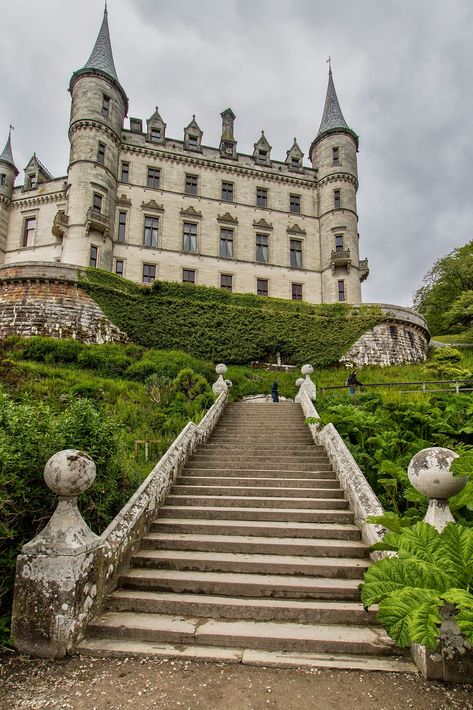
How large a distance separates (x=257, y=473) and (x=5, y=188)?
37.3 meters

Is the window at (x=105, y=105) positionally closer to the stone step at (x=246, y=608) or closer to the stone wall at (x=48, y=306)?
the stone wall at (x=48, y=306)

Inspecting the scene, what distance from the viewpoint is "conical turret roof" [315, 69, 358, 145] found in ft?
118

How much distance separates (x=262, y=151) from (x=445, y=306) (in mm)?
26833

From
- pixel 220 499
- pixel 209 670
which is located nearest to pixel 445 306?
pixel 220 499

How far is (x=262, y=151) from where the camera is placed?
1467 inches

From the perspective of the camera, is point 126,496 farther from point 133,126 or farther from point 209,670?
point 133,126

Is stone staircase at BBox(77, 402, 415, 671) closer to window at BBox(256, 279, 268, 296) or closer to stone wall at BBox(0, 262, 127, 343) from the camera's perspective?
stone wall at BBox(0, 262, 127, 343)

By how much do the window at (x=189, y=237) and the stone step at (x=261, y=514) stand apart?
94.3 ft

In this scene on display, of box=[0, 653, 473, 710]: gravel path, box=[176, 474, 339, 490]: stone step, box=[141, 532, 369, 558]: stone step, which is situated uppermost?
box=[176, 474, 339, 490]: stone step

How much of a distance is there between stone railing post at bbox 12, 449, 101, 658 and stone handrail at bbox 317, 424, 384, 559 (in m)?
3.56

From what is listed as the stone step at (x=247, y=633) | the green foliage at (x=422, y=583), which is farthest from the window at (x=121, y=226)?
the green foliage at (x=422, y=583)

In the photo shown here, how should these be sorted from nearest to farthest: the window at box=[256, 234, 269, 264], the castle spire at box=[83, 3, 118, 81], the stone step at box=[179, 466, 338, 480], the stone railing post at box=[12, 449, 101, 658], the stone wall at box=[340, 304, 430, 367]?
the stone railing post at box=[12, 449, 101, 658]
the stone step at box=[179, 466, 338, 480]
the stone wall at box=[340, 304, 430, 367]
the castle spire at box=[83, 3, 118, 81]
the window at box=[256, 234, 269, 264]

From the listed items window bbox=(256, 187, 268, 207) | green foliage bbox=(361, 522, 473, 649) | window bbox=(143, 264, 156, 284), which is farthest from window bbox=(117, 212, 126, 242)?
green foliage bbox=(361, 522, 473, 649)

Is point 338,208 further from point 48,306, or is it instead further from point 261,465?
point 261,465
